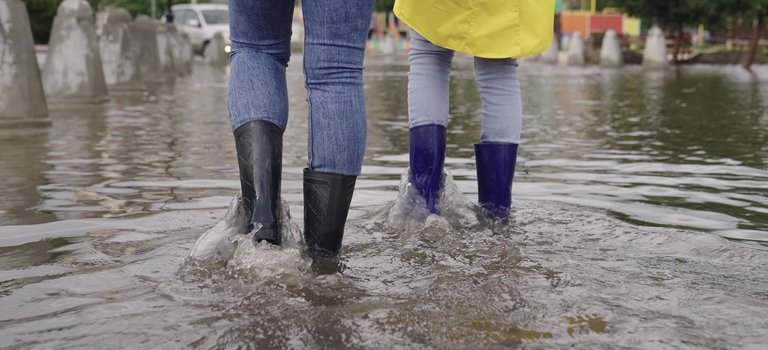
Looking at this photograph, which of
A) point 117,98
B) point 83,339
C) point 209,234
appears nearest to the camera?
point 83,339

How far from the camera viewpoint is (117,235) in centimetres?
327

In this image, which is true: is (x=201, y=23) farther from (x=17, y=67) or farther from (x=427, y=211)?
(x=427, y=211)

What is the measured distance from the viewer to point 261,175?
2.76 m

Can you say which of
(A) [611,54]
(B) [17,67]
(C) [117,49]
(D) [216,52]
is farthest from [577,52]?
(B) [17,67]

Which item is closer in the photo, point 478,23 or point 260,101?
point 260,101

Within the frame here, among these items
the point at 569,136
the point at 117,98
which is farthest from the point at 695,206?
the point at 117,98

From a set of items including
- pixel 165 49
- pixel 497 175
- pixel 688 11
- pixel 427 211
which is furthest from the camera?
pixel 688 11

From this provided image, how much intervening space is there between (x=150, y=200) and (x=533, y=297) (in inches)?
82.2

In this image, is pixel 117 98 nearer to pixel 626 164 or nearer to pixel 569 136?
pixel 569 136

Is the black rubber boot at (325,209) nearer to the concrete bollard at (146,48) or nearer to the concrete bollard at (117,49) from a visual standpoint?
the concrete bollard at (117,49)

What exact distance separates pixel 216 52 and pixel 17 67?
57.9 ft

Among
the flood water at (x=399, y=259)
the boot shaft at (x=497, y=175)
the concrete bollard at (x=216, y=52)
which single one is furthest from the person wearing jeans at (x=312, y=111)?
the concrete bollard at (x=216, y=52)

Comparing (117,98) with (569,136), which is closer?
(569,136)

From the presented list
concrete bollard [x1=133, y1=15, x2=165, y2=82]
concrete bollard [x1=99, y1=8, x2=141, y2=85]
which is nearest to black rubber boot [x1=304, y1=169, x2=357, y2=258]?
concrete bollard [x1=99, y1=8, x2=141, y2=85]
